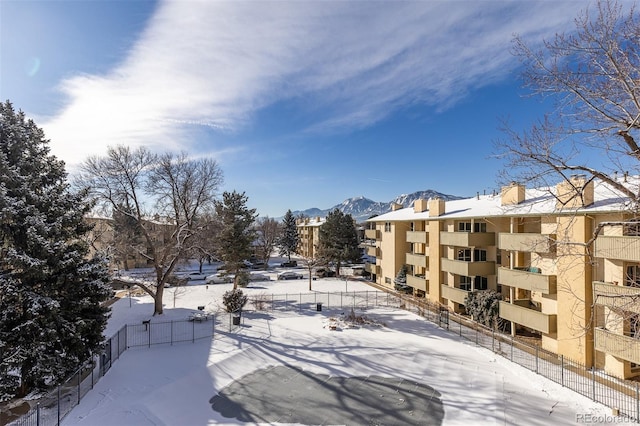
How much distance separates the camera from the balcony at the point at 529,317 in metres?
Answer: 19.2

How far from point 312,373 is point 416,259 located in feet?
71.2

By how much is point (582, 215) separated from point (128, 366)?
78.7 feet

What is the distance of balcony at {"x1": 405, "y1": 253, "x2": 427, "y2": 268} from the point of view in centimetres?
3348

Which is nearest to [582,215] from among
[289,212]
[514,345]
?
[514,345]

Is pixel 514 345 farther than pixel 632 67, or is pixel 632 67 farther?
pixel 514 345

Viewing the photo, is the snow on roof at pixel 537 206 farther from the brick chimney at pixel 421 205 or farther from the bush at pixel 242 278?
the bush at pixel 242 278

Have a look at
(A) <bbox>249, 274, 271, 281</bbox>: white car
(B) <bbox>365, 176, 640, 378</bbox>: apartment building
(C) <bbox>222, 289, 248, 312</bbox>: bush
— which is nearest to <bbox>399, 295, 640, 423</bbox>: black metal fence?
(B) <bbox>365, 176, 640, 378</bbox>: apartment building

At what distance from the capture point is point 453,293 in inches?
1109

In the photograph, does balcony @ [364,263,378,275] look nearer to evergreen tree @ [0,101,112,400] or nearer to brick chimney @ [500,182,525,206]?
brick chimney @ [500,182,525,206]

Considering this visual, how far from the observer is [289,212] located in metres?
76.9

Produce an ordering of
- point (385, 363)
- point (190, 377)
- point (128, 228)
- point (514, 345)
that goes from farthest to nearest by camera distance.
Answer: point (128, 228), point (514, 345), point (385, 363), point (190, 377)

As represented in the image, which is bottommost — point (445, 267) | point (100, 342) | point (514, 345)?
point (514, 345)

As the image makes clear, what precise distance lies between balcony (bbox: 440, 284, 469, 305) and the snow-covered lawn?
4.43 meters

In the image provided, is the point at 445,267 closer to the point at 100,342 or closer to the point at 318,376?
the point at 318,376
